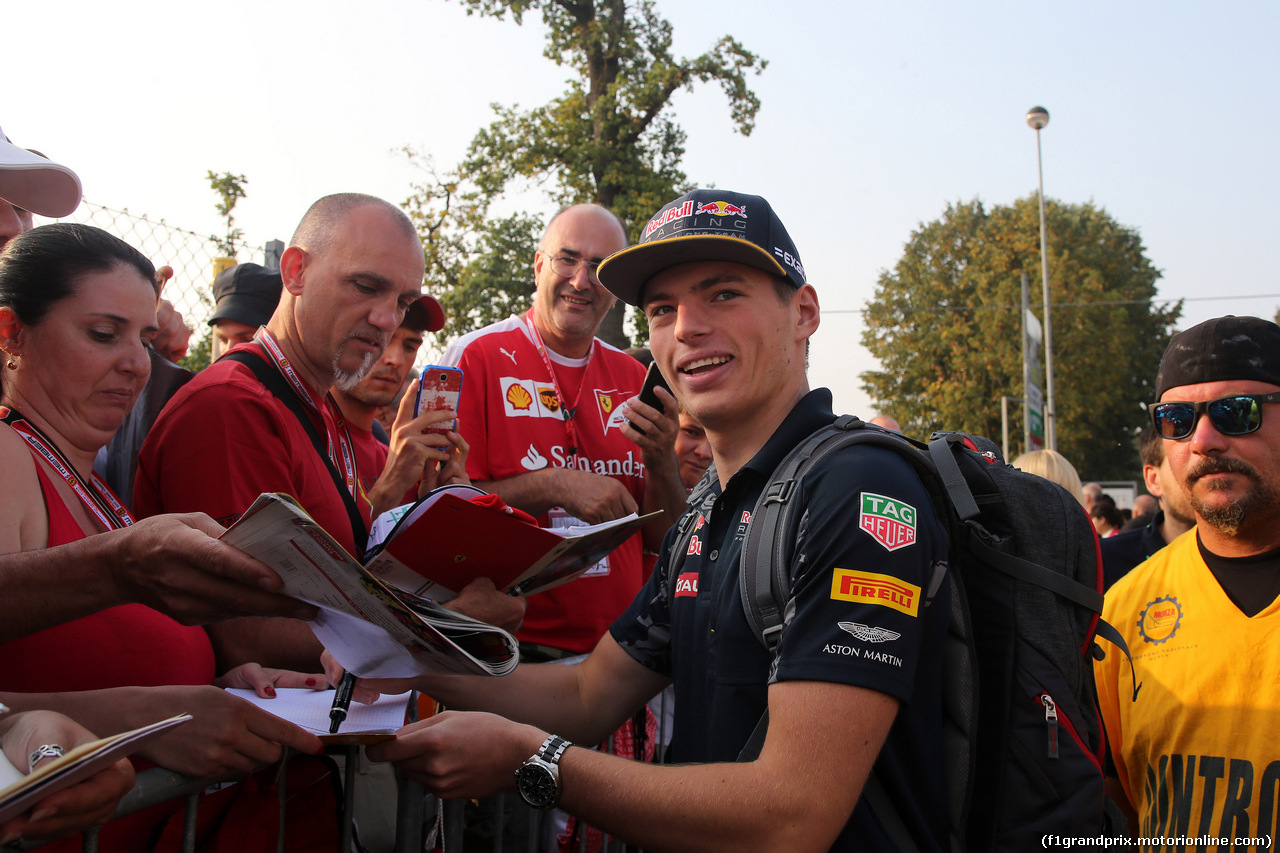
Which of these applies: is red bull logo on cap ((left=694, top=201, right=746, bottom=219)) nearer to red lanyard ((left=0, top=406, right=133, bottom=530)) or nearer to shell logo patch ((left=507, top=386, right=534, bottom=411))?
red lanyard ((left=0, top=406, right=133, bottom=530))

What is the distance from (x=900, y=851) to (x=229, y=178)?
8323mm

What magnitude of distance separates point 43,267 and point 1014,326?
35022 millimetres

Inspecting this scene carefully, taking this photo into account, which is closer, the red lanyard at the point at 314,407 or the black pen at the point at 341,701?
the black pen at the point at 341,701

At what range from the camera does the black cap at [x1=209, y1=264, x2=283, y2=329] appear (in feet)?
14.5

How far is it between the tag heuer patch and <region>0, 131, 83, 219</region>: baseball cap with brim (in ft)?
7.12

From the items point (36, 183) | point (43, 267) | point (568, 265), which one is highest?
point (568, 265)

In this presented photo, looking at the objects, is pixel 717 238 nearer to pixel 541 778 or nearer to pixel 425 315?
pixel 541 778

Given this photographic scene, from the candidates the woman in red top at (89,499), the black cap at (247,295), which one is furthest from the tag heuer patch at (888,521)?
the black cap at (247,295)

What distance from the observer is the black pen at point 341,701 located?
6.21 ft

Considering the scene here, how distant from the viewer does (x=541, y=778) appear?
1.85 meters

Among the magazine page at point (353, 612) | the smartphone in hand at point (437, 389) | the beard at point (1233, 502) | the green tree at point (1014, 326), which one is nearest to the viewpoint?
the magazine page at point (353, 612)

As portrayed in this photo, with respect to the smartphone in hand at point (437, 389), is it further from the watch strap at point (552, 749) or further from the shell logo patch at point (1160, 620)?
the shell logo patch at point (1160, 620)

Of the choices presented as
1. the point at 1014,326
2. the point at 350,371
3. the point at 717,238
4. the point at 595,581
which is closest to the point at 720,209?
the point at 717,238

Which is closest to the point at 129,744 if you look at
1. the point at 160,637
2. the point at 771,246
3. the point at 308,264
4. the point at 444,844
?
the point at 160,637
